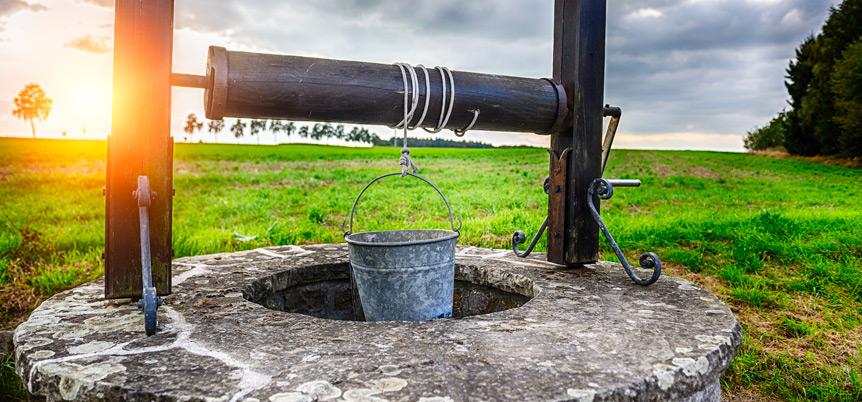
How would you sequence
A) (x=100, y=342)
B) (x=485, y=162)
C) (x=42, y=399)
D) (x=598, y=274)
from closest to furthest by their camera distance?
(x=100, y=342) < (x=42, y=399) < (x=598, y=274) < (x=485, y=162)

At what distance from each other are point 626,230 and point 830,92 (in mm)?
16569

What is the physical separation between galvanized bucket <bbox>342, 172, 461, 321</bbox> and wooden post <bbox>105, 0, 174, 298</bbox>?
1.01m

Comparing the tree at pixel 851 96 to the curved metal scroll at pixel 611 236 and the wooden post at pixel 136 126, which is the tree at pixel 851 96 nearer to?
the curved metal scroll at pixel 611 236

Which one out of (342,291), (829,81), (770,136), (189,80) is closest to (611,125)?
(342,291)

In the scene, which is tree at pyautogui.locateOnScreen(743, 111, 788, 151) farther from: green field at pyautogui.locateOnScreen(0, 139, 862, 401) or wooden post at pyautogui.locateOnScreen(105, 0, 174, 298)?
wooden post at pyautogui.locateOnScreen(105, 0, 174, 298)

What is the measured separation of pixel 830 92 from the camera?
18938 millimetres

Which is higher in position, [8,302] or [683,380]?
[683,380]

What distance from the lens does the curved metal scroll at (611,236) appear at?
3168 mm

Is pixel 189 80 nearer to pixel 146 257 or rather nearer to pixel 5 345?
pixel 146 257

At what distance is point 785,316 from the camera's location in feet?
15.3

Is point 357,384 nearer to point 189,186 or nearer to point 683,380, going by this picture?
point 683,380

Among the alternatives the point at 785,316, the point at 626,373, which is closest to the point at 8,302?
the point at 626,373

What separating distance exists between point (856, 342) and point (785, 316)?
1.67ft

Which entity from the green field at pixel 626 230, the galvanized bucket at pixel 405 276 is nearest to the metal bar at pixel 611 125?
the galvanized bucket at pixel 405 276
